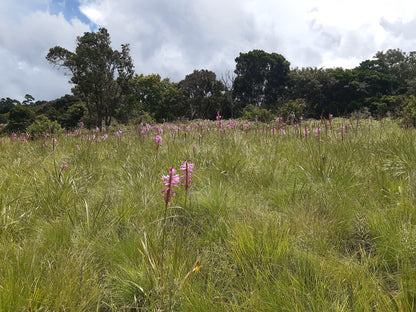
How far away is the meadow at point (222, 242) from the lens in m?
1.10

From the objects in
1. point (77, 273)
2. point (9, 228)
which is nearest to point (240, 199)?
point (77, 273)

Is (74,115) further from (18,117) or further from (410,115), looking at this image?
(410,115)

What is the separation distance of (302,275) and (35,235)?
187cm

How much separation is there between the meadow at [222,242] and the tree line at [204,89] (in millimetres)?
21068

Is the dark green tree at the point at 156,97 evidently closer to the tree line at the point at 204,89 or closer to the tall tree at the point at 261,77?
the tree line at the point at 204,89

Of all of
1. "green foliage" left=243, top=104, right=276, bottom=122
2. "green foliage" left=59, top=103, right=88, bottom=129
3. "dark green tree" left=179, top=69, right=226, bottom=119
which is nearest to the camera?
"green foliage" left=243, top=104, right=276, bottom=122

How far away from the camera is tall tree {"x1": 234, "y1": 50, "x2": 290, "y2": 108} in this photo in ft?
115

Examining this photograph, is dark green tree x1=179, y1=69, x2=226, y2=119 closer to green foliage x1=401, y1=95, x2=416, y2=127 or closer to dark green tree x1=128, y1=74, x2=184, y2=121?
dark green tree x1=128, y1=74, x2=184, y2=121

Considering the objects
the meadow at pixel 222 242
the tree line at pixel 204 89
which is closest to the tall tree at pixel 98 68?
the tree line at pixel 204 89

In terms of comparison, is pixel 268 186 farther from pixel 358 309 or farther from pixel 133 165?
pixel 133 165

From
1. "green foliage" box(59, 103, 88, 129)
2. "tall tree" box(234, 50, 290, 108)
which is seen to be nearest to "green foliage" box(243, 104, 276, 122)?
"tall tree" box(234, 50, 290, 108)

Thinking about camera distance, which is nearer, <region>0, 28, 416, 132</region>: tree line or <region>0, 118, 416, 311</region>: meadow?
<region>0, 118, 416, 311</region>: meadow

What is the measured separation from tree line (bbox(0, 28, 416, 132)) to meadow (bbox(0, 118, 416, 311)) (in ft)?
69.1

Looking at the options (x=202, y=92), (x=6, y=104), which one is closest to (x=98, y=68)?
(x=202, y=92)
